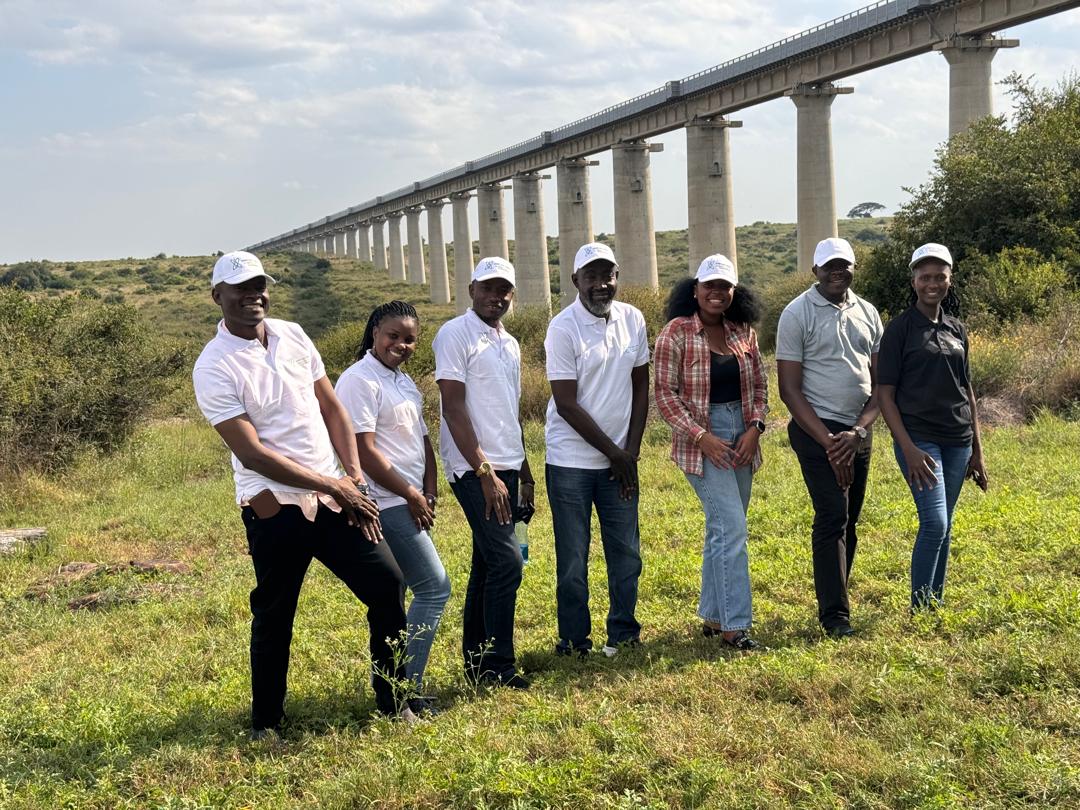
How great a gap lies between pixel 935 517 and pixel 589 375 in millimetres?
1989

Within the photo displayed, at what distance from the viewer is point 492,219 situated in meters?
59.7

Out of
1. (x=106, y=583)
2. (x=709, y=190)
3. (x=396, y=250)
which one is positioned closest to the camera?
(x=106, y=583)

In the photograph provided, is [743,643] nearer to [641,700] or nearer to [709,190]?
[641,700]

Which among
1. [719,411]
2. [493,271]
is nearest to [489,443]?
[493,271]

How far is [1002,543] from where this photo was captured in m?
6.66

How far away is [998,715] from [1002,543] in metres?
3.06

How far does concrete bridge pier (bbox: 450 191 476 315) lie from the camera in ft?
206

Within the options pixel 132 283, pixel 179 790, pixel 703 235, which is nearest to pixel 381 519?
pixel 179 790

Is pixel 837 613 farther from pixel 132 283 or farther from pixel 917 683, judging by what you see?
pixel 132 283

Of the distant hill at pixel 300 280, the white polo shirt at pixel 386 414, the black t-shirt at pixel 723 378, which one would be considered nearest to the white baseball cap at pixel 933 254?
the black t-shirt at pixel 723 378

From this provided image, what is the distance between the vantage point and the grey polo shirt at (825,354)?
17.7 ft

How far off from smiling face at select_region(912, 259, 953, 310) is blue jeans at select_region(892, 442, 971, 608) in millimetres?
774

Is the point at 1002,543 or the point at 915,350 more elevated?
the point at 915,350

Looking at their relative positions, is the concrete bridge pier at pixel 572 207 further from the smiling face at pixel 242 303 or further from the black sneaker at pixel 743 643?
the smiling face at pixel 242 303
